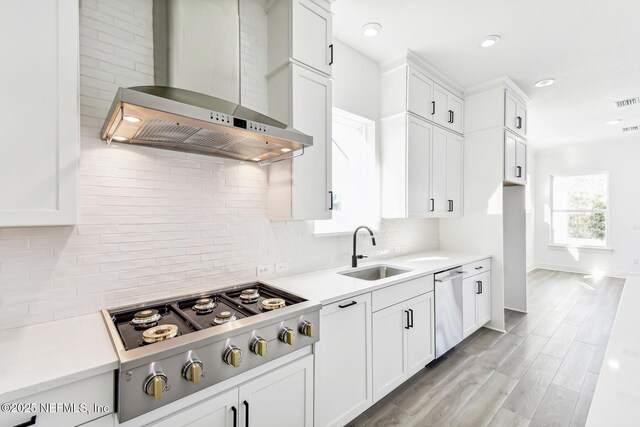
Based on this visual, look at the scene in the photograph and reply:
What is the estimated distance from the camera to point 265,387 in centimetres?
140

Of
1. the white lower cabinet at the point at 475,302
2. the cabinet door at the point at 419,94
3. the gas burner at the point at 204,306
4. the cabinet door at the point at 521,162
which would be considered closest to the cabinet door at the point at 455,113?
the cabinet door at the point at 419,94

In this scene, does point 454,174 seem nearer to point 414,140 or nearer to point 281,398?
point 414,140

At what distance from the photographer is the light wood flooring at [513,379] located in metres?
2.04

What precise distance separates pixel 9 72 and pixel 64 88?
0.15 m

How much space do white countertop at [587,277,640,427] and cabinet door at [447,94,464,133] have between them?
2.83 metres

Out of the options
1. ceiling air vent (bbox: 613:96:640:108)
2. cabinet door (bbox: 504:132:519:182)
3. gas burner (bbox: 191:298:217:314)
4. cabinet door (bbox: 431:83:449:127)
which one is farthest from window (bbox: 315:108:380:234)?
ceiling air vent (bbox: 613:96:640:108)

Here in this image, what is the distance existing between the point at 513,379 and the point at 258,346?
241 cm

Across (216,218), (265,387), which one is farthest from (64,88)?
(265,387)

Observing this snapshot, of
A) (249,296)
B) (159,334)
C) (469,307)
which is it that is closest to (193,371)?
(159,334)

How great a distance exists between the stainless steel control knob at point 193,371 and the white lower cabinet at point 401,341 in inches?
49.0

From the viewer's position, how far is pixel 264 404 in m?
1.39

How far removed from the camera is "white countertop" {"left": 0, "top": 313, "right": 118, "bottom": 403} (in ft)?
2.95

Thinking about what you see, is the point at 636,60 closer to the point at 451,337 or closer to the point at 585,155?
the point at 451,337

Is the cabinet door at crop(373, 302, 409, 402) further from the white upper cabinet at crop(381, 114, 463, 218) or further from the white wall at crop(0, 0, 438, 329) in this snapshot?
the white upper cabinet at crop(381, 114, 463, 218)
